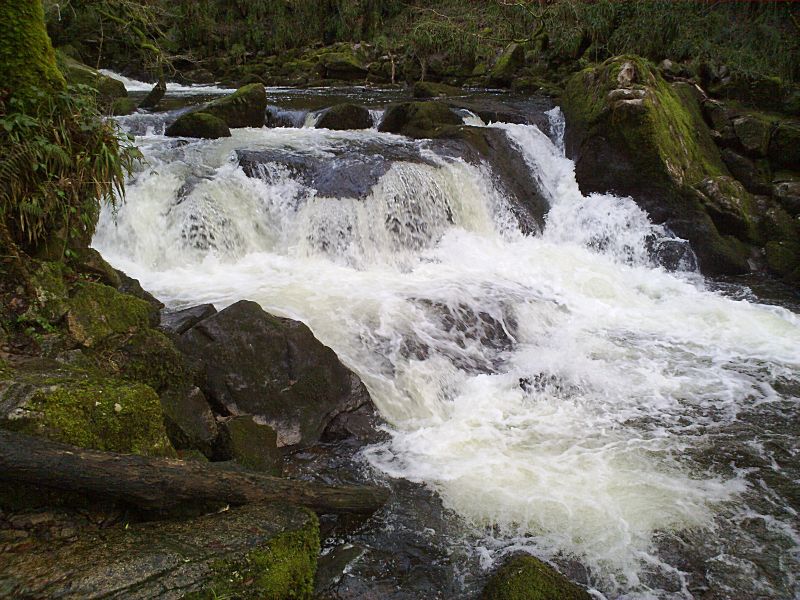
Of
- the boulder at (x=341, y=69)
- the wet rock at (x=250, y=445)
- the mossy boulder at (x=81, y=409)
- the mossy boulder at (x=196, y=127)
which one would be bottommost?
the wet rock at (x=250, y=445)

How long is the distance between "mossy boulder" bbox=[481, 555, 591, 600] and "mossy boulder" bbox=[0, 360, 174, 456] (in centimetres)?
218

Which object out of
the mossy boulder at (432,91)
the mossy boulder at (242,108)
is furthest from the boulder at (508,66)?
the mossy boulder at (242,108)

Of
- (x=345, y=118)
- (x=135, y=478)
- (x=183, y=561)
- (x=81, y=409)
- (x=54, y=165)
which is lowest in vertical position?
(x=183, y=561)

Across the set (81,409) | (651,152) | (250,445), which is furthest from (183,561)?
(651,152)

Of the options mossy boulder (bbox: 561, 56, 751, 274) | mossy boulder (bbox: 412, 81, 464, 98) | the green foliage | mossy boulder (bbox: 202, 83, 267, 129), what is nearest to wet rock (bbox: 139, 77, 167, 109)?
mossy boulder (bbox: 202, 83, 267, 129)

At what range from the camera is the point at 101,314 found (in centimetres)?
433

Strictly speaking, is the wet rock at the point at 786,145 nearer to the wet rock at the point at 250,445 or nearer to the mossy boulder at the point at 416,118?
the mossy boulder at the point at 416,118

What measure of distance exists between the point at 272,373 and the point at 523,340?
3437 millimetres

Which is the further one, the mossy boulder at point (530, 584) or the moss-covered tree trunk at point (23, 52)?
the moss-covered tree trunk at point (23, 52)

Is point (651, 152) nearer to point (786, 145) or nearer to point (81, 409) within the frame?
point (786, 145)

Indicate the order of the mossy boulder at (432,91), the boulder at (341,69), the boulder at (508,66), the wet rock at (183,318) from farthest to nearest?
the boulder at (341,69), the boulder at (508,66), the mossy boulder at (432,91), the wet rock at (183,318)

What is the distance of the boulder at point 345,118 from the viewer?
512 inches

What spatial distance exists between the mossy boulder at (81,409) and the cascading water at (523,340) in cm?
200

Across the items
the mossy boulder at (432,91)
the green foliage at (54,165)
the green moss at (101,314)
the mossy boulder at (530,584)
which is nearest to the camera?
the mossy boulder at (530,584)
